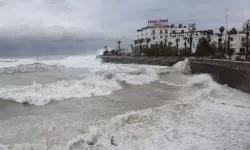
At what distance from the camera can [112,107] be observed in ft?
49.0

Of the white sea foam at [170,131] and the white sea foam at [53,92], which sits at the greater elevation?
the white sea foam at [53,92]

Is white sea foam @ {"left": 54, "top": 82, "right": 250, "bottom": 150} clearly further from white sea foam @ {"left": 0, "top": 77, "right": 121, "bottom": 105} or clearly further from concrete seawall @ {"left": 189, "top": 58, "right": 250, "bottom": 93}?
concrete seawall @ {"left": 189, "top": 58, "right": 250, "bottom": 93}

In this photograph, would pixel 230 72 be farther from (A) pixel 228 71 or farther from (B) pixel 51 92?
(B) pixel 51 92

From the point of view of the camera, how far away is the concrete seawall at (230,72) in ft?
69.4

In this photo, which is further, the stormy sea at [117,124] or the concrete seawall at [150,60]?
the concrete seawall at [150,60]

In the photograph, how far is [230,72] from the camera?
→ 26.2 metres

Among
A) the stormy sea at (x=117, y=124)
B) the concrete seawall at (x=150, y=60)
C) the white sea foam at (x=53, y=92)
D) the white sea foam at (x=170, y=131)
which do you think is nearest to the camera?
the white sea foam at (x=170, y=131)

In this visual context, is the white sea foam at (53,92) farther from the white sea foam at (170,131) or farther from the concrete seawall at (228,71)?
the concrete seawall at (228,71)

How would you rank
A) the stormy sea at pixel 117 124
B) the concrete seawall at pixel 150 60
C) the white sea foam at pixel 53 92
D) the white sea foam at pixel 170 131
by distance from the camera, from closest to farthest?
the white sea foam at pixel 170 131 → the stormy sea at pixel 117 124 → the white sea foam at pixel 53 92 → the concrete seawall at pixel 150 60

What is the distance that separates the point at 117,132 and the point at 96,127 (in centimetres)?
74

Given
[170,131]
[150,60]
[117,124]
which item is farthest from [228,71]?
[150,60]

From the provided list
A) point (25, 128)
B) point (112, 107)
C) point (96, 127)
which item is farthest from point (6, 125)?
point (112, 107)

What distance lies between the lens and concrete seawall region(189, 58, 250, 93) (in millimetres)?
21152

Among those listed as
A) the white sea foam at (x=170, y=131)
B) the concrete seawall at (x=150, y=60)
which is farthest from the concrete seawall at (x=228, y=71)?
the concrete seawall at (x=150, y=60)
